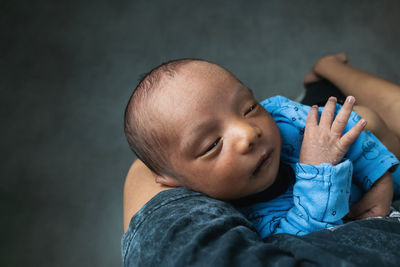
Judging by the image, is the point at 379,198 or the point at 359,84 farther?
the point at 359,84

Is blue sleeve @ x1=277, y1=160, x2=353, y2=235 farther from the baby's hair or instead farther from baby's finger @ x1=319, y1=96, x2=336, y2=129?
the baby's hair

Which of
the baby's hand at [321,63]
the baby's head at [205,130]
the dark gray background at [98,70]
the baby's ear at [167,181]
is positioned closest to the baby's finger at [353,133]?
the baby's head at [205,130]

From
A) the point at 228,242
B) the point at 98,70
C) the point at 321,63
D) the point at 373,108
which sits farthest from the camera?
the point at 98,70

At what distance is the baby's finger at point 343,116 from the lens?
2.43ft

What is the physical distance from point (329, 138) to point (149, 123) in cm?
39

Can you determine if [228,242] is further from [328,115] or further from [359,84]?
[359,84]

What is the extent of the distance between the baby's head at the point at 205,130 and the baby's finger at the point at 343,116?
0.40 ft

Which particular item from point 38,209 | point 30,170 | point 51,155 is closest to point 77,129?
point 51,155

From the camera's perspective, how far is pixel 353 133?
0.75m

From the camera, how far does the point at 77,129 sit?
71.9 inches

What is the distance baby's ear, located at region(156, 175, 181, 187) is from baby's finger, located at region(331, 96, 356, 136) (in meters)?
0.37

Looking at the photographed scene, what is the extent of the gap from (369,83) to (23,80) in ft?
4.97

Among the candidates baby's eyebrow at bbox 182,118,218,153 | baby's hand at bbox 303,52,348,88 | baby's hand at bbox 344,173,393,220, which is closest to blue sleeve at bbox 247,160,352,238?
baby's hand at bbox 344,173,393,220

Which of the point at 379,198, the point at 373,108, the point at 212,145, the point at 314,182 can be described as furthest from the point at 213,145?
the point at 373,108
